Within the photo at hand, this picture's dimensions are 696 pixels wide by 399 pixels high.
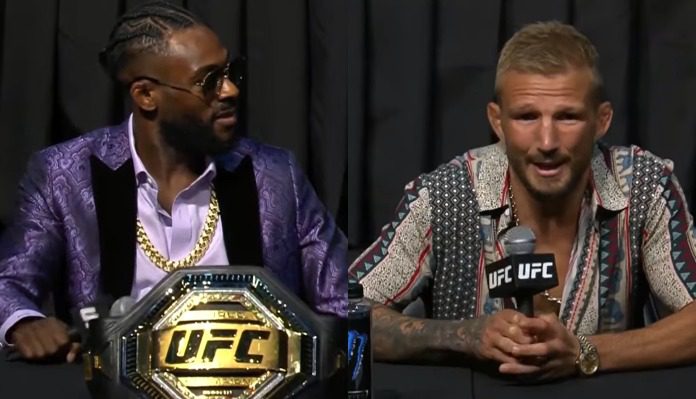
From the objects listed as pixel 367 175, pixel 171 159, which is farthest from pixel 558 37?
pixel 171 159

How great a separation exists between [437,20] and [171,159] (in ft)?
1.09

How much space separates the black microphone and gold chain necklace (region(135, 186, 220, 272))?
0.84 ft

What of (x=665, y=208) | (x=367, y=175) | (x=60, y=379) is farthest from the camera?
(x=665, y=208)

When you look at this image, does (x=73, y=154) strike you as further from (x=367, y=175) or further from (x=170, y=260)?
(x=367, y=175)

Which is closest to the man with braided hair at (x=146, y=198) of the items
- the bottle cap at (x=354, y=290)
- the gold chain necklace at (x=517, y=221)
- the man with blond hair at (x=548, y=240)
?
the bottle cap at (x=354, y=290)

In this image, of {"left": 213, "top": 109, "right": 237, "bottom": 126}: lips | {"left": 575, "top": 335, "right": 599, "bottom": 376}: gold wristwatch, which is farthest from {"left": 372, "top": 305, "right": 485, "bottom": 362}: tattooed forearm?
{"left": 213, "top": 109, "right": 237, "bottom": 126}: lips

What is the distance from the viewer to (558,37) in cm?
134

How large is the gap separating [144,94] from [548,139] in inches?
18.8

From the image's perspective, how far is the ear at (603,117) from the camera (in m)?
1.34

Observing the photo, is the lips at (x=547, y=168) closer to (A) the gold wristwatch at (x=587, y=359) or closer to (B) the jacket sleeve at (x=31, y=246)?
(A) the gold wristwatch at (x=587, y=359)

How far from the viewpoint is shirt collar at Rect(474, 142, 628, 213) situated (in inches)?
56.1

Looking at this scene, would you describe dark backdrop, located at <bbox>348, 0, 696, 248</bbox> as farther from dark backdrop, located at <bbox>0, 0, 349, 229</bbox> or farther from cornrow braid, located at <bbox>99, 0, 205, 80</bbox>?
cornrow braid, located at <bbox>99, 0, 205, 80</bbox>

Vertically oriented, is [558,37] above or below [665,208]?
above

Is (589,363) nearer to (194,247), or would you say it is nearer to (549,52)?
(549,52)
